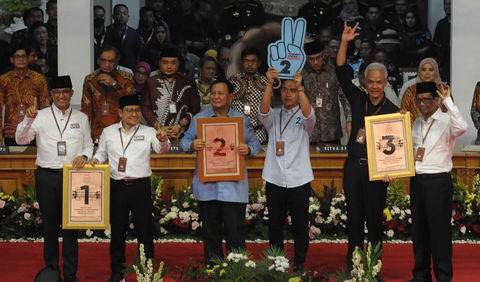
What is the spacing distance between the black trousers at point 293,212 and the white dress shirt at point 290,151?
0.07 m

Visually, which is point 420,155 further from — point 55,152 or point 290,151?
point 55,152

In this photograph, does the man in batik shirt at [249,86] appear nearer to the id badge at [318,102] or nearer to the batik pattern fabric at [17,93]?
the id badge at [318,102]

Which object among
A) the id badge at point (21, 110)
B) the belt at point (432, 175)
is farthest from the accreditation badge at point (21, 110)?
the belt at point (432, 175)

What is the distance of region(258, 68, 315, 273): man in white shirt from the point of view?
597 cm

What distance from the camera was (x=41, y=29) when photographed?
1046cm

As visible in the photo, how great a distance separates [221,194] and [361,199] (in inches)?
38.8

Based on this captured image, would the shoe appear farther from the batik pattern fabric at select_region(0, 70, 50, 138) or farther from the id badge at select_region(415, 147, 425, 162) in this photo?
the batik pattern fabric at select_region(0, 70, 50, 138)

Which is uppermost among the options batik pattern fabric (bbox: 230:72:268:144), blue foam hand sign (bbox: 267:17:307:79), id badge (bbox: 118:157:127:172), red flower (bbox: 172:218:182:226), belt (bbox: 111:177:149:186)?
blue foam hand sign (bbox: 267:17:307:79)

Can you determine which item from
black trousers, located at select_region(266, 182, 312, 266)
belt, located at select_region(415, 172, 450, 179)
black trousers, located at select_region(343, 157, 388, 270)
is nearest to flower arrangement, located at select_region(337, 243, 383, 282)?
black trousers, located at select_region(343, 157, 388, 270)

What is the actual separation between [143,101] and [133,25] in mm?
4805

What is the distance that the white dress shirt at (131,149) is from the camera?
583cm

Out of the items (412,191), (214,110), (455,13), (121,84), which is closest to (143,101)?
(121,84)

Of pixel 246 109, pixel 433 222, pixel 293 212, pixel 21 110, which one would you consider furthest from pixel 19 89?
pixel 433 222

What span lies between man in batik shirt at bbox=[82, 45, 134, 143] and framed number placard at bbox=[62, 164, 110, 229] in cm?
224
